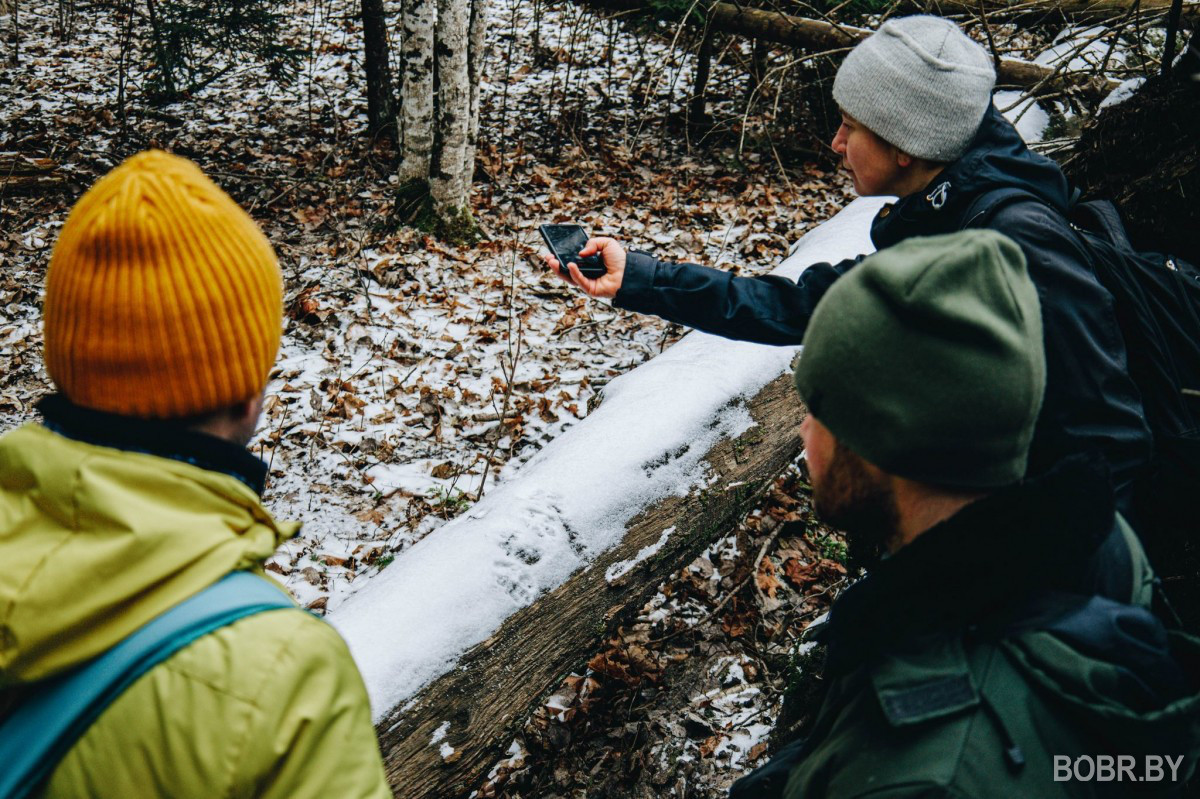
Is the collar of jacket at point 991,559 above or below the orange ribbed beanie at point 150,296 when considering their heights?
below

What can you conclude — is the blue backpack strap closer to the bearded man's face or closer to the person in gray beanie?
the bearded man's face

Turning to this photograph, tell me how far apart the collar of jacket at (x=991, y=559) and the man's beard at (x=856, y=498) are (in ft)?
0.29

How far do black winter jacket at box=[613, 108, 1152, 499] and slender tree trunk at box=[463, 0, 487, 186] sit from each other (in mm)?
4562

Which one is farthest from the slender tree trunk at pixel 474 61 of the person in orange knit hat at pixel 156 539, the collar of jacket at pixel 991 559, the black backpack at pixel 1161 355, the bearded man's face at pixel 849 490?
the collar of jacket at pixel 991 559

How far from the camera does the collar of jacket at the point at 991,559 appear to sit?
4.00 feet

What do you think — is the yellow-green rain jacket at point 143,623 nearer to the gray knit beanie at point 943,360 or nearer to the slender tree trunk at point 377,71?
the gray knit beanie at point 943,360

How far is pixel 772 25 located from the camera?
762 centimetres

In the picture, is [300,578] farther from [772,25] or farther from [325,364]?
[772,25]

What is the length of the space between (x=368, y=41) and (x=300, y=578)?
6438mm

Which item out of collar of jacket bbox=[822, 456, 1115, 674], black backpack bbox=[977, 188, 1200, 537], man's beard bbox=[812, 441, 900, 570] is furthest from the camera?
black backpack bbox=[977, 188, 1200, 537]

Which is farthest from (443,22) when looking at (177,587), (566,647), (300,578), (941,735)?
(941,735)

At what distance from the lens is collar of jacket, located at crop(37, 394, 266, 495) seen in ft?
4.16

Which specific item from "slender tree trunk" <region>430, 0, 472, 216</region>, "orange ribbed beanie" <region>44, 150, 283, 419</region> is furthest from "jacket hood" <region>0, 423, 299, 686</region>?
"slender tree trunk" <region>430, 0, 472, 216</region>

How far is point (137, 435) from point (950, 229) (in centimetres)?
209
